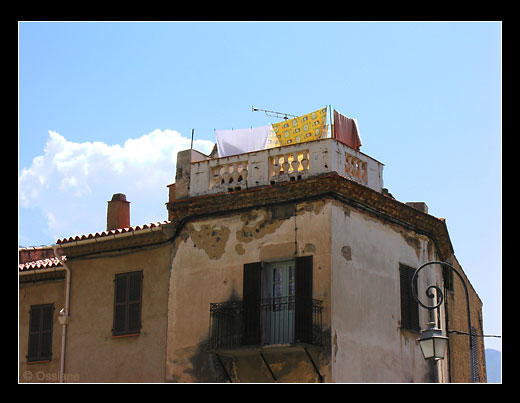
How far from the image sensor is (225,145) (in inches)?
763

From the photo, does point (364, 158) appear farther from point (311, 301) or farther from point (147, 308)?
point (147, 308)

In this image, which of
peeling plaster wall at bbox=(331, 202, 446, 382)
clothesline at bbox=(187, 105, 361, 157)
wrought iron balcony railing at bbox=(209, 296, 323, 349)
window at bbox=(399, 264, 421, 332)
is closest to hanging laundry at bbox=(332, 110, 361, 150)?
clothesline at bbox=(187, 105, 361, 157)

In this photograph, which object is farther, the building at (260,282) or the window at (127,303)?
the window at (127,303)

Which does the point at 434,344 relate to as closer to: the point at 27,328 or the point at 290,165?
the point at 290,165

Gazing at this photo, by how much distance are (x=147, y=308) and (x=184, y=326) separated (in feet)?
3.75

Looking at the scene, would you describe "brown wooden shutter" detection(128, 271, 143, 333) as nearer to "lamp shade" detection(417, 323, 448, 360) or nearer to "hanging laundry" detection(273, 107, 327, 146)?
"hanging laundry" detection(273, 107, 327, 146)

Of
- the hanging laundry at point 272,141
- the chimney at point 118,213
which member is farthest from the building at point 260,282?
the chimney at point 118,213

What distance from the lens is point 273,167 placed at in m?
18.4

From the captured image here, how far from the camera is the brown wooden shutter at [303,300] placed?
54.6ft

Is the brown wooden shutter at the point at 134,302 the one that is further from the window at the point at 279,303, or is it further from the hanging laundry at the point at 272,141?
the hanging laundry at the point at 272,141

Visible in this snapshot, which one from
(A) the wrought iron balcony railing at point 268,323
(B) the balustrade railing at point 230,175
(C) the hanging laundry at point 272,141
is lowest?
(A) the wrought iron balcony railing at point 268,323

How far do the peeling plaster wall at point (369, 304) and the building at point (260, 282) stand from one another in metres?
0.03

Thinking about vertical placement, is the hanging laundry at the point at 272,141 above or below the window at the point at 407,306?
above

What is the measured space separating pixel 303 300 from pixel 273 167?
2978 millimetres
